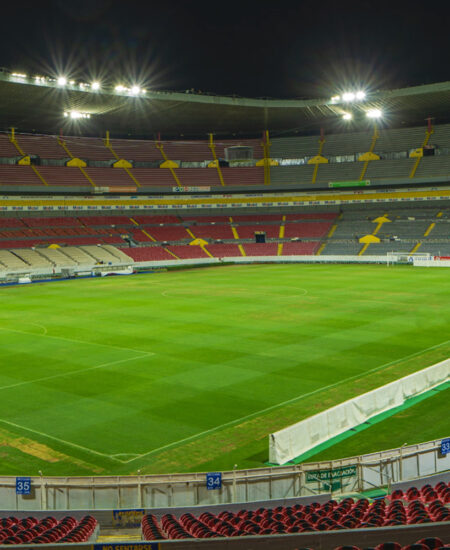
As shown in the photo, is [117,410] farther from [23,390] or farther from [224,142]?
[224,142]

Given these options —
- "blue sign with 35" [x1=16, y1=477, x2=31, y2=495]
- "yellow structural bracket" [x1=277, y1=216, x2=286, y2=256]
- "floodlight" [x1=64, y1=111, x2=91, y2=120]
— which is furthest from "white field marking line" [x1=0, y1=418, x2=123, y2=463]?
"yellow structural bracket" [x1=277, y1=216, x2=286, y2=256]

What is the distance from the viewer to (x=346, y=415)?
1550 centimetres

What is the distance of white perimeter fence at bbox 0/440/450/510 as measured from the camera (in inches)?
427

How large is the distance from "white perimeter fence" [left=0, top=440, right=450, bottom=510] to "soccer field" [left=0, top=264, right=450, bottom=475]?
2498 millimetres

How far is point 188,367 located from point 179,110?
181 feet

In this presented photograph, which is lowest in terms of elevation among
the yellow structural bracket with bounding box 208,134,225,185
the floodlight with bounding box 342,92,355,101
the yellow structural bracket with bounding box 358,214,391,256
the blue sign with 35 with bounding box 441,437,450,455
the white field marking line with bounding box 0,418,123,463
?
the blue sign with 35 with bounding box 441,437,450,455

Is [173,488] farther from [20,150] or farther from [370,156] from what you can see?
[370,156]

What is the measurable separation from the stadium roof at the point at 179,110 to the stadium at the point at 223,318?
45 cm

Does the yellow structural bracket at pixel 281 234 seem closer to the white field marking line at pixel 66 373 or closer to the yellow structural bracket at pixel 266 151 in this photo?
the yellow structural bracket at pixel 266 151

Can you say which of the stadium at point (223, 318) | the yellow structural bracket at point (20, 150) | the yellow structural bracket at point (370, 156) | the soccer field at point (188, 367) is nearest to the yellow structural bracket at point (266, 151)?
the stadium at point (223, 318)

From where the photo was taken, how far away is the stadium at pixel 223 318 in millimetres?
10797

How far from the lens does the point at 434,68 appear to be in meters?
65.0

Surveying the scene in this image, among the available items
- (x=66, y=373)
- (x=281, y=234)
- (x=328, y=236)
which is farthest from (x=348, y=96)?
(x=66, y=373)

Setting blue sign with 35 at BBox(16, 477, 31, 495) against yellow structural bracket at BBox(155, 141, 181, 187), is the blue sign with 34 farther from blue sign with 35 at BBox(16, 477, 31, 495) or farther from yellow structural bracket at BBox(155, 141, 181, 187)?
yellow structural bracket at BBox(155, 141, 181, 187)
